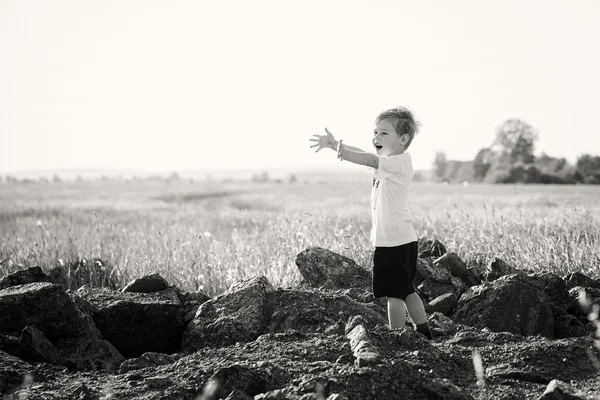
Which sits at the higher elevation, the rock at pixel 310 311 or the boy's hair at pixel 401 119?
the boy's hair at pixel 401 119

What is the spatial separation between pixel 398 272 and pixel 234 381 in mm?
1620

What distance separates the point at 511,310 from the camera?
194 inches

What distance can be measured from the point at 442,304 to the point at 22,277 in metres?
3.47

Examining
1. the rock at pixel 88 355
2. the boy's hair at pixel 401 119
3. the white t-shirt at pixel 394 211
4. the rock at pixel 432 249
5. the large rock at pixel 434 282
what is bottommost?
the rock at pixel 88 355

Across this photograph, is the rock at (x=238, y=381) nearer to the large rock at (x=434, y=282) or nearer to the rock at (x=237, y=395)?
the rock at (x=237, y=395)

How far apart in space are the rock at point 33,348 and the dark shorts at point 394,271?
2145 mm

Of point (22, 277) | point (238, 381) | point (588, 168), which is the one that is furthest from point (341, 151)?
point (588, 168)

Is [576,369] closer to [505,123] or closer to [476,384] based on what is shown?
[476,384]

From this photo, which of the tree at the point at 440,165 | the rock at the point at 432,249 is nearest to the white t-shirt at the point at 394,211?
the rock at the point at 432,249

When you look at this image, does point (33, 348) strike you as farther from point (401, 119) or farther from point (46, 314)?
point (401, 119)

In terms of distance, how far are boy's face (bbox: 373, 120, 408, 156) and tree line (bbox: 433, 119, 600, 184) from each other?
1875 inches

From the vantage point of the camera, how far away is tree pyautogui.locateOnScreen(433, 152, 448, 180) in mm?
59156

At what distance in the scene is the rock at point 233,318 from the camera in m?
4.54

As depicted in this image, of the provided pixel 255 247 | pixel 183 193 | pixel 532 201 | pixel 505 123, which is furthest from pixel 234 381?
pixel 505 123
